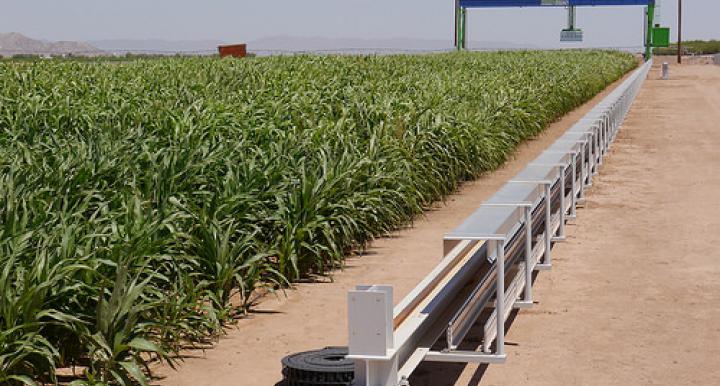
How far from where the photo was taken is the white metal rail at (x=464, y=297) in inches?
179

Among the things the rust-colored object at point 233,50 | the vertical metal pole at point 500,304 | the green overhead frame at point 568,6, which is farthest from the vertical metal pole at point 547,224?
the green overhead frame at point 568,6

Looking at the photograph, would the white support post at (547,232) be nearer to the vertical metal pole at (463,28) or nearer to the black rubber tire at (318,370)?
the black rubber tire at (318,370)

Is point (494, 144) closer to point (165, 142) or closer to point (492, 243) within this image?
point (165, 142)

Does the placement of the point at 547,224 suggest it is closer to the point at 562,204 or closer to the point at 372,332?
the point at 562,204

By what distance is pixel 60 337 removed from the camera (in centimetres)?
636

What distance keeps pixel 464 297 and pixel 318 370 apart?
0.98 meters

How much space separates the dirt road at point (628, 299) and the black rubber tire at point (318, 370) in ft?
1.91

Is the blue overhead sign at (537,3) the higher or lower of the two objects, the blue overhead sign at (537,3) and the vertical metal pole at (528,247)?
the higher

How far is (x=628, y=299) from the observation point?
8.34 meters

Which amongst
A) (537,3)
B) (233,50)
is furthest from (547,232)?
(537,3)

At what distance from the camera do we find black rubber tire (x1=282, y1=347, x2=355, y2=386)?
5645mm

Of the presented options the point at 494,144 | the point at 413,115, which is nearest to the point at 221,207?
the point at 413,115

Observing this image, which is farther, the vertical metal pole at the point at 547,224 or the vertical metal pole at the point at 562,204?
the vertical metal pole at the point at 562,204

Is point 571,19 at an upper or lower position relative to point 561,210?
upper
